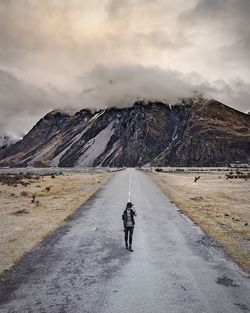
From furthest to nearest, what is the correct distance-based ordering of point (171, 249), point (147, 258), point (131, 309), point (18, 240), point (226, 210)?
point (226, 210)
point (18, 240)
point (171, 249)
point (147, 258)
point (131, 309)

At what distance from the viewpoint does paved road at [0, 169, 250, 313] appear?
9484 mm

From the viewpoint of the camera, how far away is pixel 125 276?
11766 millimetres

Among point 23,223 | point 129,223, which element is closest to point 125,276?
point 129,223

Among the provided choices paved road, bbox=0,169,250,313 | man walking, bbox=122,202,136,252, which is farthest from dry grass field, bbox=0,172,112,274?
man walking, bbox=122,202,136,252

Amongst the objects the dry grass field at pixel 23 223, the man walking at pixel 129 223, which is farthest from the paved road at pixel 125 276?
the dry grass field at pixel 23 223

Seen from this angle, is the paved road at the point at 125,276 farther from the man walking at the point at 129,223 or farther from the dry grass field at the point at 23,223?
the dry grass field at the point at 23,223

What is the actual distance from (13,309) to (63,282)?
85.9 inches

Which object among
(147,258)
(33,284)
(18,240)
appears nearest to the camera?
(33,284)

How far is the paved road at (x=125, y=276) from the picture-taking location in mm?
9484

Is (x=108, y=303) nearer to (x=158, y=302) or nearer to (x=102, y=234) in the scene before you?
(x=158, y=302)

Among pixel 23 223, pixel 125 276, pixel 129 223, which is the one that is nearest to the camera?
pixel 125 276

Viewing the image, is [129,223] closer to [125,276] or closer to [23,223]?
[125,276]

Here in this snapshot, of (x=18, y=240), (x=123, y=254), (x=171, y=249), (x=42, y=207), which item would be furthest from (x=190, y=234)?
(x=42, y=207)

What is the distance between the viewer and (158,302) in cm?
958
